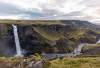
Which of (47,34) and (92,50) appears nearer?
(92,50)

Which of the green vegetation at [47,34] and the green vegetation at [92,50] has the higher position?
the green vegetation at [47,34]

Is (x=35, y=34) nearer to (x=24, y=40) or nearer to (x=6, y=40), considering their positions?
(x=24, y=40)

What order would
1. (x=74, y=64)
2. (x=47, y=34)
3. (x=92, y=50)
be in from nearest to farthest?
1. (x=74, y=64)
2. (x=92, y=50)
3. (x=47, y=34)

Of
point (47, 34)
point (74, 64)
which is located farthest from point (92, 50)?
point (74, 64)

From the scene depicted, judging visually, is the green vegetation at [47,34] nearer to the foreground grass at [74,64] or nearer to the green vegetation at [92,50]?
the green vegetation at [92,50]

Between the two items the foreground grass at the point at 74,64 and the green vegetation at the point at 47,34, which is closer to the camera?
the foreground grass at the point at 74,64

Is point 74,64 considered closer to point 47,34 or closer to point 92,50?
point 92,50

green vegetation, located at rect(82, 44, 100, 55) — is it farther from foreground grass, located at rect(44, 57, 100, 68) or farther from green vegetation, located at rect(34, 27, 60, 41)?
foreground grass, located at rect(44, 57, 100, 68)

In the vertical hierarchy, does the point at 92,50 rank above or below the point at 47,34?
below

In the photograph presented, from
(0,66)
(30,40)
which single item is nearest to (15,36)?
(30,40)

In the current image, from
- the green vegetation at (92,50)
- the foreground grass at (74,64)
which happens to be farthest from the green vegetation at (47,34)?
the foreground grass at (74,64)

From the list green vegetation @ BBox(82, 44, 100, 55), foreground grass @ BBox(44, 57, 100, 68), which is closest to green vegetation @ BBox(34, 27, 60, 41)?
green vegetation @ BBox(82, 44, 100, 55)
